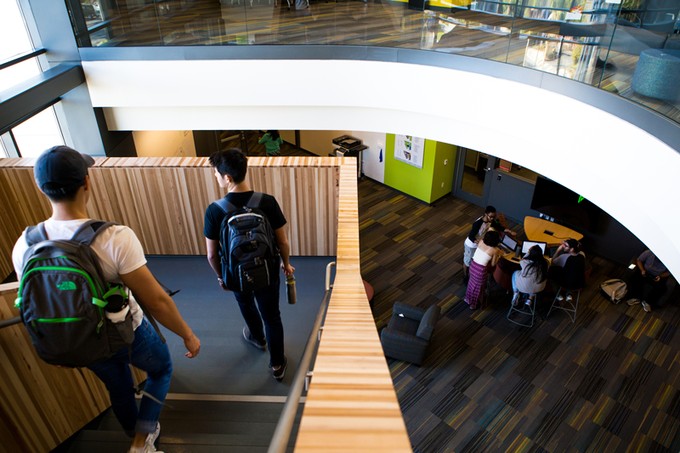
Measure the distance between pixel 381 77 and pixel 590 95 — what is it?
9.50 feet

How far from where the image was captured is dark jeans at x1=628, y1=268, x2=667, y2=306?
7754mm

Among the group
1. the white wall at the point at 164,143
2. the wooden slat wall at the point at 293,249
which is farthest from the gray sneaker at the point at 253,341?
the white wall at the point at 164,143

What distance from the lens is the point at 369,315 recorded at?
2016 millimetres

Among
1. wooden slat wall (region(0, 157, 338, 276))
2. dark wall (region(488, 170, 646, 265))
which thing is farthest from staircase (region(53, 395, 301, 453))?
dark wall (region(488, 170, 646, 265))

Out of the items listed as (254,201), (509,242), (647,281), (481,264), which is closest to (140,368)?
(254,201)

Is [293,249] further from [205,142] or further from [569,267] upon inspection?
[205,142]

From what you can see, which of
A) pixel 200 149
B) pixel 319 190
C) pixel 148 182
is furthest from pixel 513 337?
pixel 200 149

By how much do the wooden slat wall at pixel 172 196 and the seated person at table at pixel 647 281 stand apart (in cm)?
595

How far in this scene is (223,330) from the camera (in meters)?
4.28

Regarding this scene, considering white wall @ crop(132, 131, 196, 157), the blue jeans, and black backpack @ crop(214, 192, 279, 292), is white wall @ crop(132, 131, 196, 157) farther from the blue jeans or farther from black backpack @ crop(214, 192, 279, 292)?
the blue jeans

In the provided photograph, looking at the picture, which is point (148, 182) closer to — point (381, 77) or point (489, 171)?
point (381, 77)

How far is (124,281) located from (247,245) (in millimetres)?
974

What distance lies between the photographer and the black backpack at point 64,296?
1784 mm

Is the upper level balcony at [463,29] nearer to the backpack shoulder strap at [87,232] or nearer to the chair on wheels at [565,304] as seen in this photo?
the chair on wheels at [565,304]
